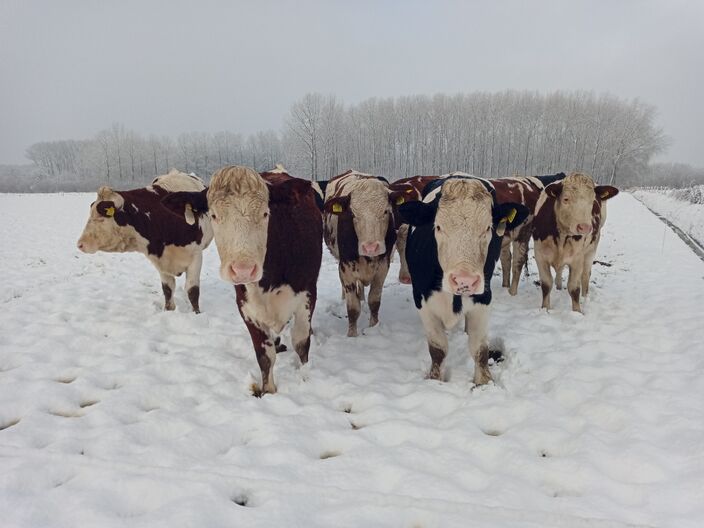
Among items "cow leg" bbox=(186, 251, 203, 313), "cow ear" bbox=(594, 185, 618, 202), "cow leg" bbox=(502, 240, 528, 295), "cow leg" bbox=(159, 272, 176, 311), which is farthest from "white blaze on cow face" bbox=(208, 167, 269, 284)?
"cow leg" bbox=(502, 240, 528, 295)

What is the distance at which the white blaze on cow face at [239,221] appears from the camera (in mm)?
2959

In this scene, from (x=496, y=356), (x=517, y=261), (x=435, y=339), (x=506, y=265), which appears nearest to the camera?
(x=435, y=339)

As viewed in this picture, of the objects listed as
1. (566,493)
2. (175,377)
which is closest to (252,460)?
(175,377)

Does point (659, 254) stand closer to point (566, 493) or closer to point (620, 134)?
point (566, 493)

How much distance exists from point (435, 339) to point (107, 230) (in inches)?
183

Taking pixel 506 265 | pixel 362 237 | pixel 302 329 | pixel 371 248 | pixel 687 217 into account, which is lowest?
pixel 687 217

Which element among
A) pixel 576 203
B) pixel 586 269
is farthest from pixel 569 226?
pixel 586 269

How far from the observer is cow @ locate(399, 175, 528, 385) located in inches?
123

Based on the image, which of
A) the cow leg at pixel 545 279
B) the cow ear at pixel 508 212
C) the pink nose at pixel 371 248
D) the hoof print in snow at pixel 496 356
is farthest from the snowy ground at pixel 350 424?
the cow ear at pixel 508 212

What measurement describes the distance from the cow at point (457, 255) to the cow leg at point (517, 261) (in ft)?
9.74

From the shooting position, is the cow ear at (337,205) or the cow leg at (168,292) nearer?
the cow ear at (337,205)

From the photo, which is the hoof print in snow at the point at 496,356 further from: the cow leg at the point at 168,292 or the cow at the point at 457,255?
the cow leg at the point at 168,292

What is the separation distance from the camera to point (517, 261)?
6.85 m

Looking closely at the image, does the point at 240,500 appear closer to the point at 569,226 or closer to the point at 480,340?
the point at 480,340
